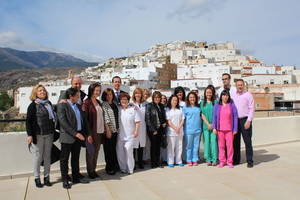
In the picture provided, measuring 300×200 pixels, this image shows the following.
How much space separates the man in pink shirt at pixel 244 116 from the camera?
5.53 meters

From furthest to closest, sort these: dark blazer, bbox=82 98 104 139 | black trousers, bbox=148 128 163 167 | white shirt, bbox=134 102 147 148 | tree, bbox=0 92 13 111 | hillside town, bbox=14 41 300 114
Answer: tree, bbox=0 92 13 111, hillside town, bbox=14 41 300 114, black trousers, bbox=148 128 163 167, white shirt, bbox=134 102 147 148, dark blazer, bbox=82 98 104 139

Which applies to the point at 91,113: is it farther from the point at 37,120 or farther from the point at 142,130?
the point at 142,130

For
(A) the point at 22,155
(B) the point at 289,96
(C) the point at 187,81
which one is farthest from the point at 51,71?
(A) the point at 22,155

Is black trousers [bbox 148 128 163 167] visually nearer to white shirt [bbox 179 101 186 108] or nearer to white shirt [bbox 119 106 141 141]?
white shirt [bbox 119 106 141 141]

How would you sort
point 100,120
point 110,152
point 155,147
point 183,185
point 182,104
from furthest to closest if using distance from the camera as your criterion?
point 182,104, point 155,147, point 110,152, point 100,120, point 183,185

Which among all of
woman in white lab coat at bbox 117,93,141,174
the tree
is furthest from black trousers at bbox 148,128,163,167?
the tree

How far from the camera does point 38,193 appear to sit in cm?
410

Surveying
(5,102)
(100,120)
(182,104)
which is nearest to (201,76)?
(5,102)

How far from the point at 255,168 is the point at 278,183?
0.98 meters

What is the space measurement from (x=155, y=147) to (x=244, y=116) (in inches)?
74.8

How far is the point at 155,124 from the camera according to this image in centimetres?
541

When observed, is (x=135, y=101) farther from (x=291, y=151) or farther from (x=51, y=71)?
(x=51, y=71)

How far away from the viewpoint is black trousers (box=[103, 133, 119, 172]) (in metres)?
5.12

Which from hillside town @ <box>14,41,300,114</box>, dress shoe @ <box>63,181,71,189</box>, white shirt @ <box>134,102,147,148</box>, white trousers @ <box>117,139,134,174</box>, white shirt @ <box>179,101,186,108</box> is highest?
hillside town @ <box>14,41,300,114</box>
